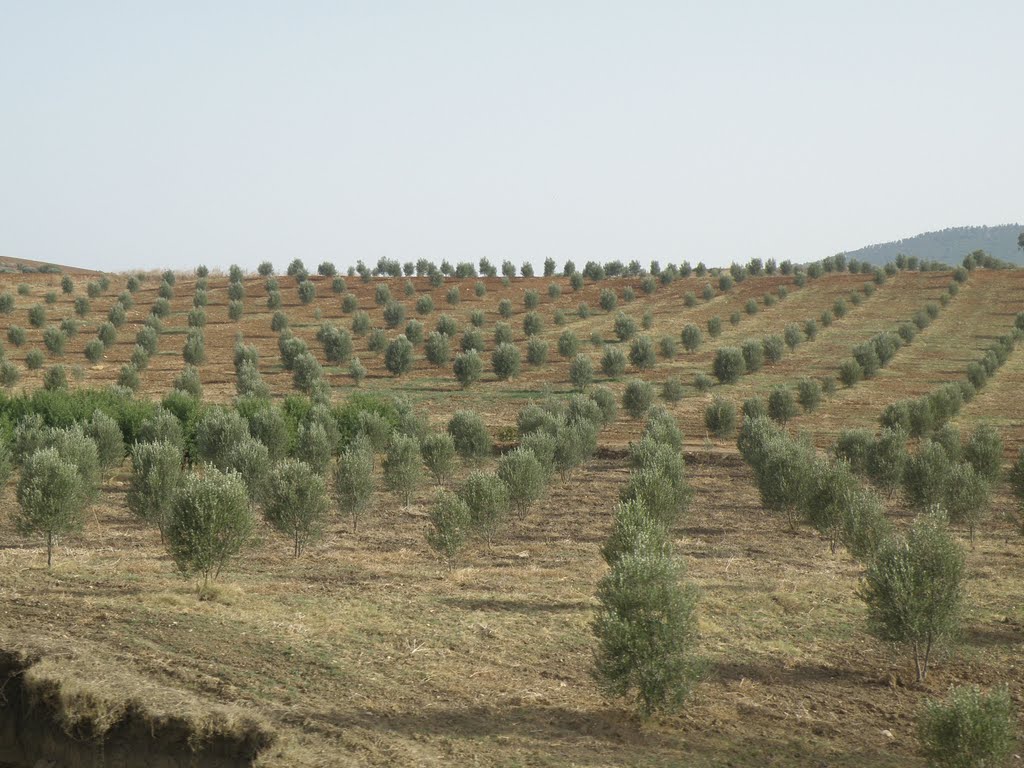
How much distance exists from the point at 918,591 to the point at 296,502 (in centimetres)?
2102

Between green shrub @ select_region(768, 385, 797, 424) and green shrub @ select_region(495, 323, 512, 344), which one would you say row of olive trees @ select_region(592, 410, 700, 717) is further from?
green shrub @ select_region(495, 323, 512, 344)

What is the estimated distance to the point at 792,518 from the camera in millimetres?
43031

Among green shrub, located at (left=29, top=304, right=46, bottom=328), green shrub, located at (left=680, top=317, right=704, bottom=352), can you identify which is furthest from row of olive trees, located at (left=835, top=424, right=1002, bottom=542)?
green shrub, located at (left=29, top=304, right=46, bottom=328)

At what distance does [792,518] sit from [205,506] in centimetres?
2708

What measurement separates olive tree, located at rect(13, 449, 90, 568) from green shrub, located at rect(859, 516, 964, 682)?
24.3 meters

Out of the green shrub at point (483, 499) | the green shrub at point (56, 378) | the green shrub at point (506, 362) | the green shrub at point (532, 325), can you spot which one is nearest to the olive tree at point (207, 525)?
the green shrub at point (483, 499)

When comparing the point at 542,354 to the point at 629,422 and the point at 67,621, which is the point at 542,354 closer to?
the point at 629,422

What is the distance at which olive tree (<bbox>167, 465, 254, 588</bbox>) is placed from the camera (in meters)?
25.8

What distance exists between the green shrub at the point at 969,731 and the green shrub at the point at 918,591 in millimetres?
6178

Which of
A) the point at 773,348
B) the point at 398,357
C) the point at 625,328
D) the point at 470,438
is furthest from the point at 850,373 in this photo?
the point at 470,438

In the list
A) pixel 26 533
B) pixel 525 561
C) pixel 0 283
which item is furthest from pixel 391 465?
pixel 0 283

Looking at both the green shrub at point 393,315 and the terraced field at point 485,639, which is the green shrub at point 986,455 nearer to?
the terraced field at point 485,639

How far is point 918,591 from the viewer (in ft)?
71.3

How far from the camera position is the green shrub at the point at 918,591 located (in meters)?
21.7
